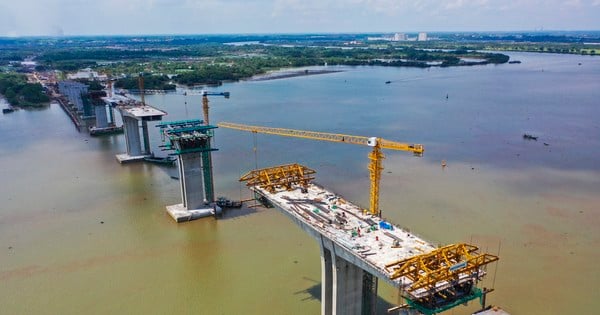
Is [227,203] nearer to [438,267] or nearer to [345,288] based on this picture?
[345,288]

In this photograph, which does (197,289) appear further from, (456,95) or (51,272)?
(456,95)

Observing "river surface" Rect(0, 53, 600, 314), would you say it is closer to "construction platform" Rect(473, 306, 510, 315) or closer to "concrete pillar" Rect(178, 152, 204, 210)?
"construction platform" Rect(473, 306, 510, 315)

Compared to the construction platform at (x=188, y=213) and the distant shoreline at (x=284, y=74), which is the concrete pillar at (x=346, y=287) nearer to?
the construction platform at (x=188, y=213)

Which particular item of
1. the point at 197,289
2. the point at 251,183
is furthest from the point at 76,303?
the point at 251,183

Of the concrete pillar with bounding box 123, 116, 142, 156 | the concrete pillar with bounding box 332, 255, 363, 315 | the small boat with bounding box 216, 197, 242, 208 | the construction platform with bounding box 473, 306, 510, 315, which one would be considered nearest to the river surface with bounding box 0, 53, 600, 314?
the small boat with bounding box 216, 197, 242, 208

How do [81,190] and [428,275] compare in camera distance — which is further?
[81,190]

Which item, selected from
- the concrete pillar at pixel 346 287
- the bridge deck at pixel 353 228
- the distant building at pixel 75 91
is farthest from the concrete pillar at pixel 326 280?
the distant building at pixel 75 91

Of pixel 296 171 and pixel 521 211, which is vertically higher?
pixel 296 171
